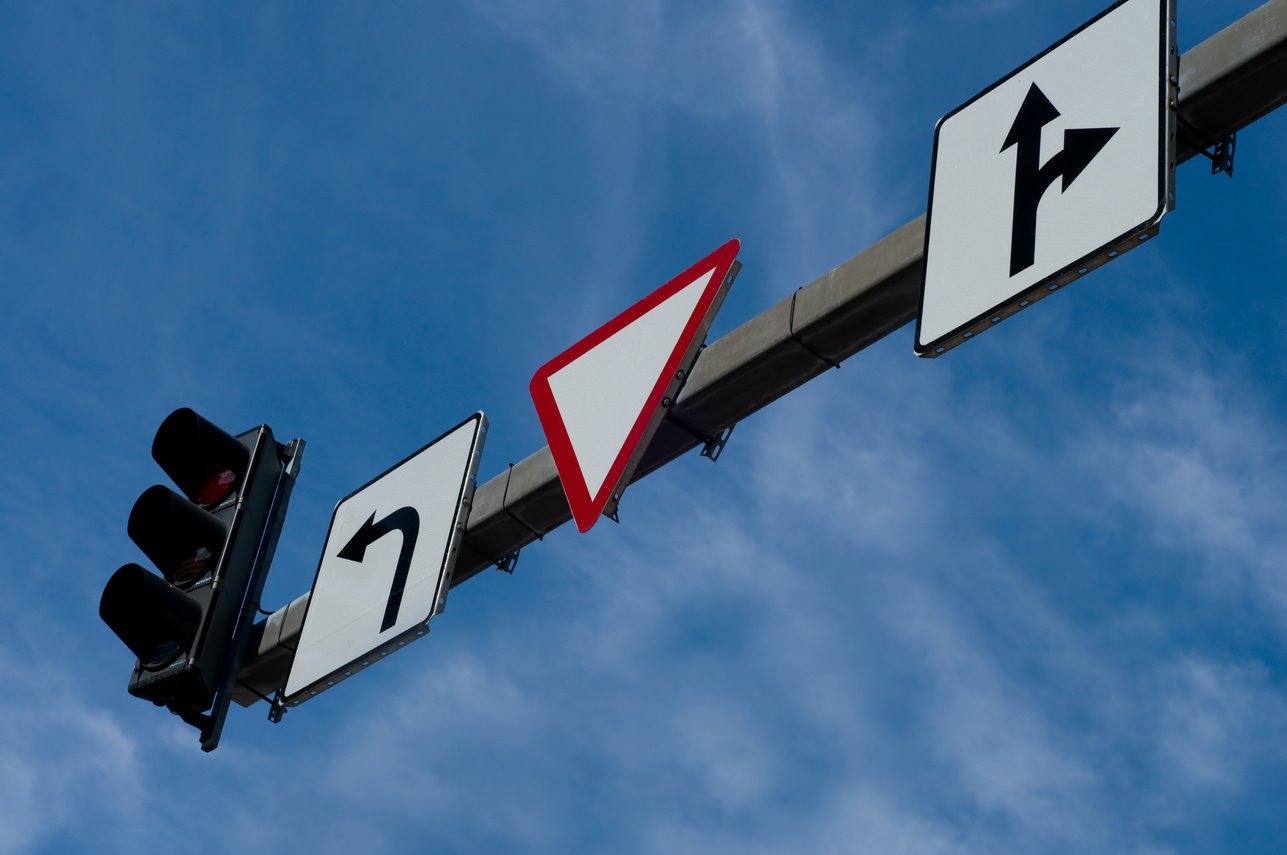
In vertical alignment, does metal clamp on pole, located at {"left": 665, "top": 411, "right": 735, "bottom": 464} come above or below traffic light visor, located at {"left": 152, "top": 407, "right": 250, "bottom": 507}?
below

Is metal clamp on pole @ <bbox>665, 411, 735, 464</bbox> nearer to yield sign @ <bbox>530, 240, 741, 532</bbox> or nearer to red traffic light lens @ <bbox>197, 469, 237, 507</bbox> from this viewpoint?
yield sign @ <bbox>530, 240, 741, 532</bbox>

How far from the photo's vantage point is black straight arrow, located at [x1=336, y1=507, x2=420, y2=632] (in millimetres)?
7191

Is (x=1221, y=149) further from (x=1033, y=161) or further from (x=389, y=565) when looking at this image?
(x=389, y=565)

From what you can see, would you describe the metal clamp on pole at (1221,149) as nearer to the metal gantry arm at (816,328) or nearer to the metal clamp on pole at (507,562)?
the metal gantry arm at (816,328)

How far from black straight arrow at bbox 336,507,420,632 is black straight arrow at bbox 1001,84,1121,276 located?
3.16 m

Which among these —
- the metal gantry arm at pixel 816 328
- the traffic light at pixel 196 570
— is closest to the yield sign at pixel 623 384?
the metal gantry arm at pixel 816 328

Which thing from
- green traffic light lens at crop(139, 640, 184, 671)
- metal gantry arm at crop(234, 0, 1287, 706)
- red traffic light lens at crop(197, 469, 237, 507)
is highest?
red traffic light lens at crop(197, 469, 237, 507)

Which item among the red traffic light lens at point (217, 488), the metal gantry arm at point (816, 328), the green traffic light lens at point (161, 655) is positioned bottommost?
the green traffic light lens at point (161, 655)

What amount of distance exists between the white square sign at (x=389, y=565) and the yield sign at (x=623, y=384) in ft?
2.93

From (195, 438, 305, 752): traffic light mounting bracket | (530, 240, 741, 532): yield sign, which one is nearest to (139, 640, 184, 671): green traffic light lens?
(195, 438, 305, 752): traffic light mounting bracket

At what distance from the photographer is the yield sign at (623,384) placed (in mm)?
5996

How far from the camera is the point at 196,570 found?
25.0 feet

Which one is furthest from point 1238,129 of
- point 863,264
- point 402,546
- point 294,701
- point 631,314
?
point 294,701

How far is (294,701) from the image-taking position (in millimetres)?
7531
